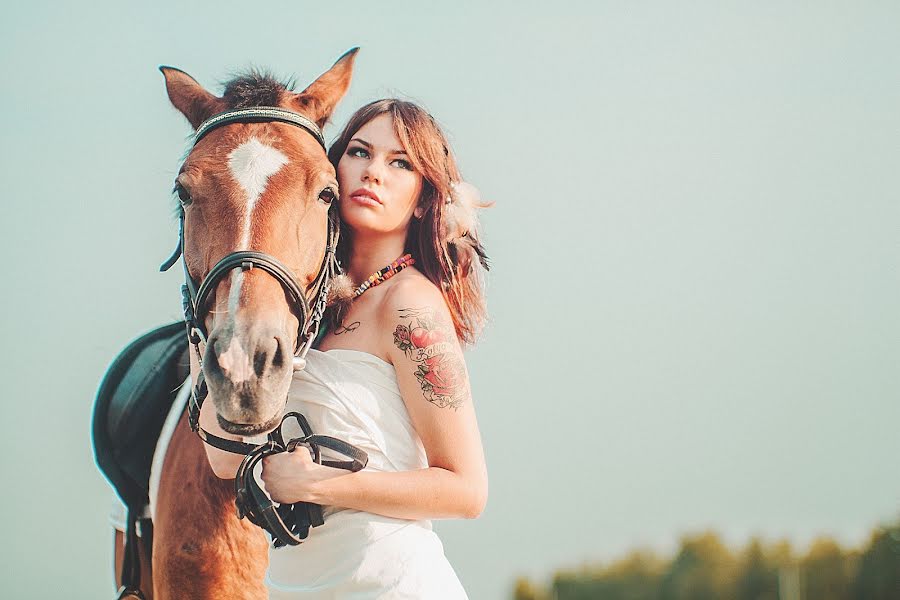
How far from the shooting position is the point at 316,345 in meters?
3.62

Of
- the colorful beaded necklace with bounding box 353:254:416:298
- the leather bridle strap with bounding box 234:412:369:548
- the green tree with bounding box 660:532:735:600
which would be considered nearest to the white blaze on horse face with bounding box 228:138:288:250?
the colorful beaded necklace with bounding box 353:254:416:298

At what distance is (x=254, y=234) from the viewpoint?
3.13m

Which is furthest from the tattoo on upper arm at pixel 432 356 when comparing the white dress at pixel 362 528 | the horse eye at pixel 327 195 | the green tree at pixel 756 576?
the green tree at pixel 756 576

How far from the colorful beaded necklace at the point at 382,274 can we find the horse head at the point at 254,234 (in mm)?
220

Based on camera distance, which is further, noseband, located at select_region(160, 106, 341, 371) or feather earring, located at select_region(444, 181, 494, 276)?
feather earring, located at select_region(444, 181, 494, 276)

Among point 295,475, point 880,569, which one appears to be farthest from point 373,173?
point 880,569

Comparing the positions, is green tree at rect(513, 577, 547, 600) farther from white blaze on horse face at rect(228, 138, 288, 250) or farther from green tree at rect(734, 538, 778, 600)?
white blaze on horse face at rect(228, 138, 288, 250)

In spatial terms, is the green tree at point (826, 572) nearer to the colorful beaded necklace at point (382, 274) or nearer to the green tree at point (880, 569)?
the green tree at point (880, 569)

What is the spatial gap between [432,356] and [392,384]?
7.5 inches

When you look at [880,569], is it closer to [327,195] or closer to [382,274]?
[382,274]

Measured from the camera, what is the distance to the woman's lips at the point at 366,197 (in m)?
3.57

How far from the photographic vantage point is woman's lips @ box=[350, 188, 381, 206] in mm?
3568

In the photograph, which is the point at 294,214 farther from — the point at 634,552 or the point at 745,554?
the point at 634,552

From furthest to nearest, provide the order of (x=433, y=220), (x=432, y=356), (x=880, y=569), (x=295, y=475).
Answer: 1. (x=880, y=569)
2. (x=433, y=220)
3. (x=432, y=356)
4. (x=295, y=475)
